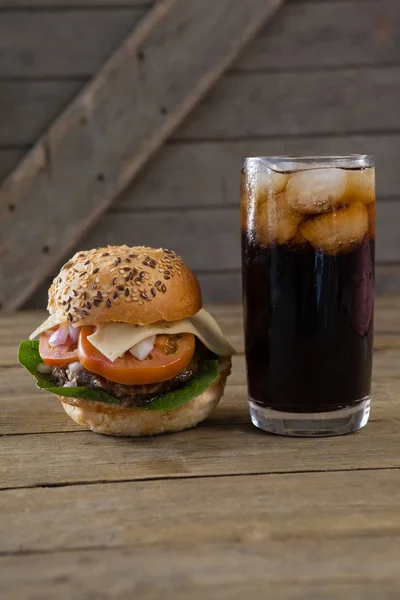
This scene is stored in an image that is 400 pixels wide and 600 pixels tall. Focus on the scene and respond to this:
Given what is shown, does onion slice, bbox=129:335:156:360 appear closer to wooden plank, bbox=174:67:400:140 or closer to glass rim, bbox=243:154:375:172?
glass rim, bbox=243:154:375:172

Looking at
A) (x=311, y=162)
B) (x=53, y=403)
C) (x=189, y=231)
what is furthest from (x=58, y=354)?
(x=189, y=231)

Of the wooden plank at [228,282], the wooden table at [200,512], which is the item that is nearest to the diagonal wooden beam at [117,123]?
the wooden plank at [228,282]

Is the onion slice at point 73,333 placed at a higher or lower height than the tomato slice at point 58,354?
higher

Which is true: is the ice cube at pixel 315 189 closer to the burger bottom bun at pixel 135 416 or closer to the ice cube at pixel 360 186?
the ice cube at pixel 360 186

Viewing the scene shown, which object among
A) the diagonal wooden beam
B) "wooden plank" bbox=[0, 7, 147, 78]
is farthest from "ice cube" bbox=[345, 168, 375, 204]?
"wooden plank" bbox=[0, 7, 147, 78]

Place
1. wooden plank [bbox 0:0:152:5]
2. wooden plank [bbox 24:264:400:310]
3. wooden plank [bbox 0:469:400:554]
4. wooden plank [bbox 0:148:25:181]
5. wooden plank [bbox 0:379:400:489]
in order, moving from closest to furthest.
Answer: wooden plank [bbox 0:469:400:554]
wooden plank [bbox 0:379:400:489]
wooden plank [bbox 0:0:152:5]
wooden plank [bbox 0:148:25:181]
wooden plank [bbox 24:264:400:310]

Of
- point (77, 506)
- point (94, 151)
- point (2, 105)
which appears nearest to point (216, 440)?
point (77, 506)
